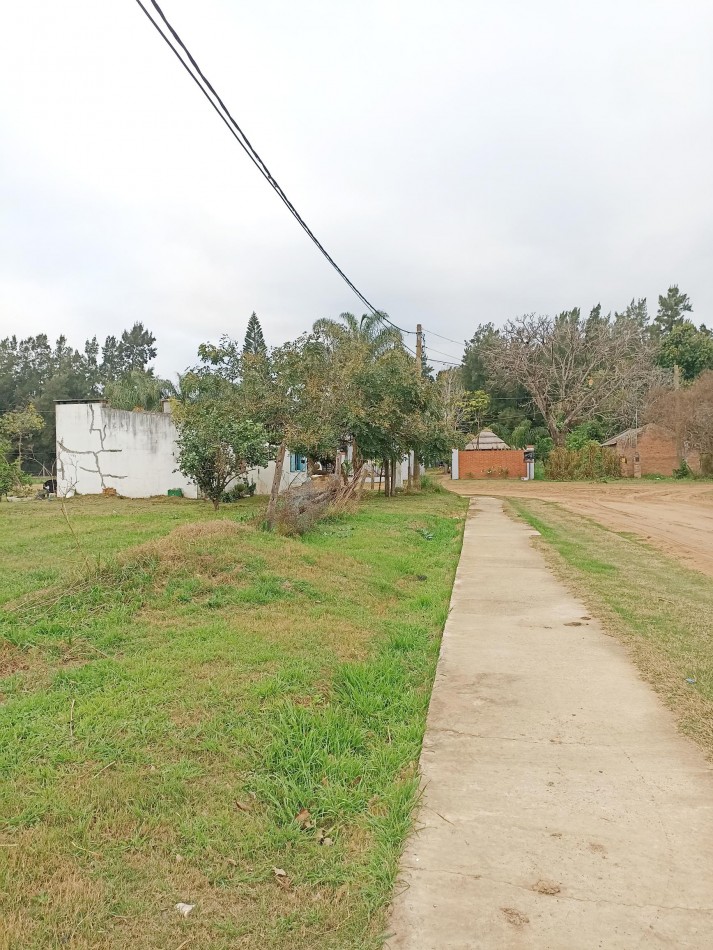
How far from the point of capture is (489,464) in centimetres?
3903

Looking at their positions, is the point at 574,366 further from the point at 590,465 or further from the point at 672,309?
the point at 672,309

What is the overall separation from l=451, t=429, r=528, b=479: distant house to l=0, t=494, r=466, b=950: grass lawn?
108 feet

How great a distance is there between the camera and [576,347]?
39000 millimetres

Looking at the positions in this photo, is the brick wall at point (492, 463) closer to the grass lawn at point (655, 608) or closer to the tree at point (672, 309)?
the grass lawn at point (655, 608)

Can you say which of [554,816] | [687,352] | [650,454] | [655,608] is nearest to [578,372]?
[650,454]

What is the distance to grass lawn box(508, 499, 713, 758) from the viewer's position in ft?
12.9

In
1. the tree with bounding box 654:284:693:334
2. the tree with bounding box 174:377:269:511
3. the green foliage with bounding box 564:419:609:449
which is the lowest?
the tree with bounding box 174:377:269:511

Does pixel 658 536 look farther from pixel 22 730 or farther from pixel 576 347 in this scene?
pixel 576 347

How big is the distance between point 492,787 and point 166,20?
6.62m

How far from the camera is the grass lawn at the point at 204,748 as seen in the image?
2102 millimetres

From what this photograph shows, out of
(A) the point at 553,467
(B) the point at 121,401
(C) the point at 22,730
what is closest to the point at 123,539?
(C) the point at 22,730

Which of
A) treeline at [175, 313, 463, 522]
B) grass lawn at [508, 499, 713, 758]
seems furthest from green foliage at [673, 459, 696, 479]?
grass lawn at [508, 499, 713, 758]

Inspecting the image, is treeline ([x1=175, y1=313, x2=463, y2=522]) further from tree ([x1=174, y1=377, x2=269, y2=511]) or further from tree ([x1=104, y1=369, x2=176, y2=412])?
tree ([x1=104, y1=369, x2=176, y2=412])

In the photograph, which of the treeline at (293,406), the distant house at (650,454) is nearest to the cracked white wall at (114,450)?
the treeline at (293,406)
